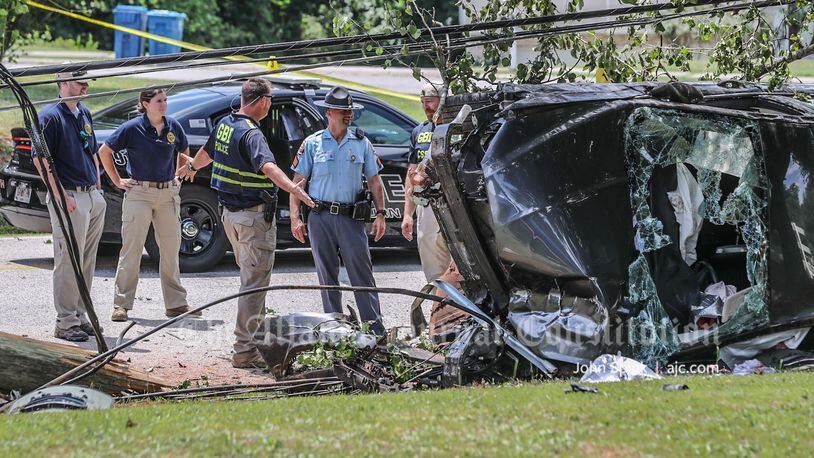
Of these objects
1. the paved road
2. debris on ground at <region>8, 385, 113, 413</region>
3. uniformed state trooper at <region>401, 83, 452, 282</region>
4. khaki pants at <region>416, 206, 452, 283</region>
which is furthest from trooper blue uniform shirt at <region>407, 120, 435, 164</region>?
debris on ground at <region>8, 385, 113, 413</region>

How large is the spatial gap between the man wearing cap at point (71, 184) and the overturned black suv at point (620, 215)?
10.3 feet

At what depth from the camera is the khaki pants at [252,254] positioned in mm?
8047

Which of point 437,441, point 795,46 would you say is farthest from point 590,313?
point 795,46

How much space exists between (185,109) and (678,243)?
576cm

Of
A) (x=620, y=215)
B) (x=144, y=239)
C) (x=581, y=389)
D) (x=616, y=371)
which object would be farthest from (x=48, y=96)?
(x=581, y=389)

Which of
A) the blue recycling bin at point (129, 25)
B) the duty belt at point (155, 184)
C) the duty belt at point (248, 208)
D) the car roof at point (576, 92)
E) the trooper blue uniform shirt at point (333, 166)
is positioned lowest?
the duty belt at point (248, 208)

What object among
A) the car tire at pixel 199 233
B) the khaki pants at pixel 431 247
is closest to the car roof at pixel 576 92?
the khaki pants at pixel 431 247

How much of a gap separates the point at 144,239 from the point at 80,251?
825 mm

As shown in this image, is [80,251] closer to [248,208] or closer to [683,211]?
[248,208]

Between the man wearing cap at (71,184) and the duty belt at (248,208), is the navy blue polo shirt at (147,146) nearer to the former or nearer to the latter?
the man wearing cap at (71,184)

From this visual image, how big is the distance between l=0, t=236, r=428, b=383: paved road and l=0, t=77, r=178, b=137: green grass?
6.01 metres

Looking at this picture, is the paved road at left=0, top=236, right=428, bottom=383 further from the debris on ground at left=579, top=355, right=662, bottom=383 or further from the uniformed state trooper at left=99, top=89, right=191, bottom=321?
the debris on ground at left=579, top=355, right=662, bottom=383

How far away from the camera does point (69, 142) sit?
841cm

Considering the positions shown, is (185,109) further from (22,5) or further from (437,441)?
(437,441)
